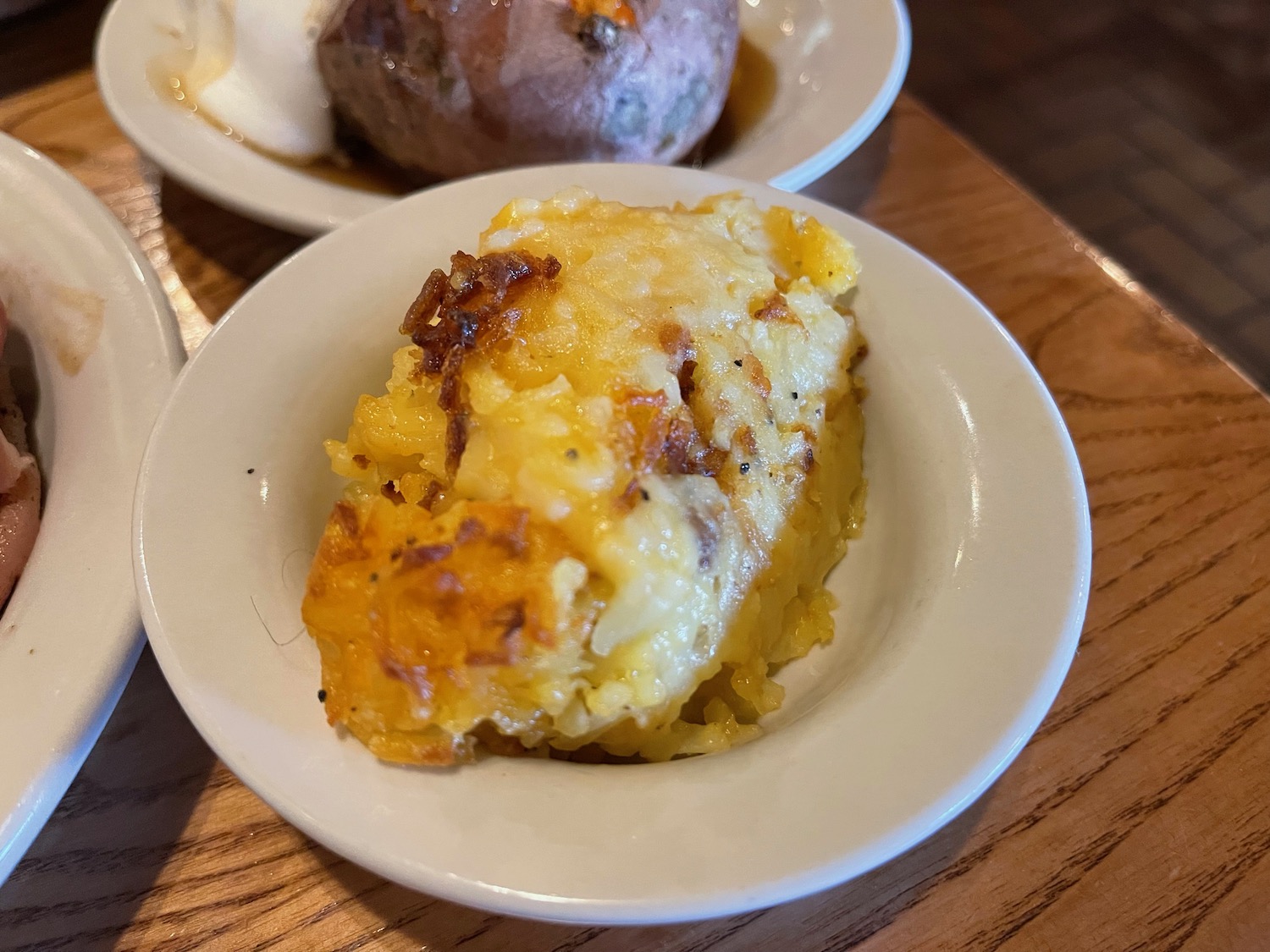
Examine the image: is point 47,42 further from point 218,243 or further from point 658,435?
point 658,435

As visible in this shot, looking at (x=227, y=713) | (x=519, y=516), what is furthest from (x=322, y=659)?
(x=519, y=516)

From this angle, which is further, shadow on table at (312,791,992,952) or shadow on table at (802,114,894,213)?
shadow on table at (802,114,894,213)

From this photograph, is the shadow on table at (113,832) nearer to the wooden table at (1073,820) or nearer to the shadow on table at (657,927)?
the wooden table at (1073,820)

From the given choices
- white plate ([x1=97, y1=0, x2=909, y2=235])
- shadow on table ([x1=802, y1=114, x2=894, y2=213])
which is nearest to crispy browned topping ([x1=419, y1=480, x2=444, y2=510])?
white plate ([x1=97, y1=0, x2=909, y2=235])

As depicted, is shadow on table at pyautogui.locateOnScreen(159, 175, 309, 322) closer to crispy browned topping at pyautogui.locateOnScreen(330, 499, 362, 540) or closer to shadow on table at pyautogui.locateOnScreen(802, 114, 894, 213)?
crispy browned topping at pyautogui.locateOnScreen(330, 499, 362, 540)

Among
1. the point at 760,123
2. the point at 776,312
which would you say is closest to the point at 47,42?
the point at 760,123

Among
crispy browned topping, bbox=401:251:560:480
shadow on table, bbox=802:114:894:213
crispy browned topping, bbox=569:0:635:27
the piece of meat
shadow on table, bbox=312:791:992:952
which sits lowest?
shadow on table, bbox=312:791:992:952

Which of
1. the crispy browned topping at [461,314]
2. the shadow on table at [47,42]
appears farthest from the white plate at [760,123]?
the crispy browned topping at [461,314]
